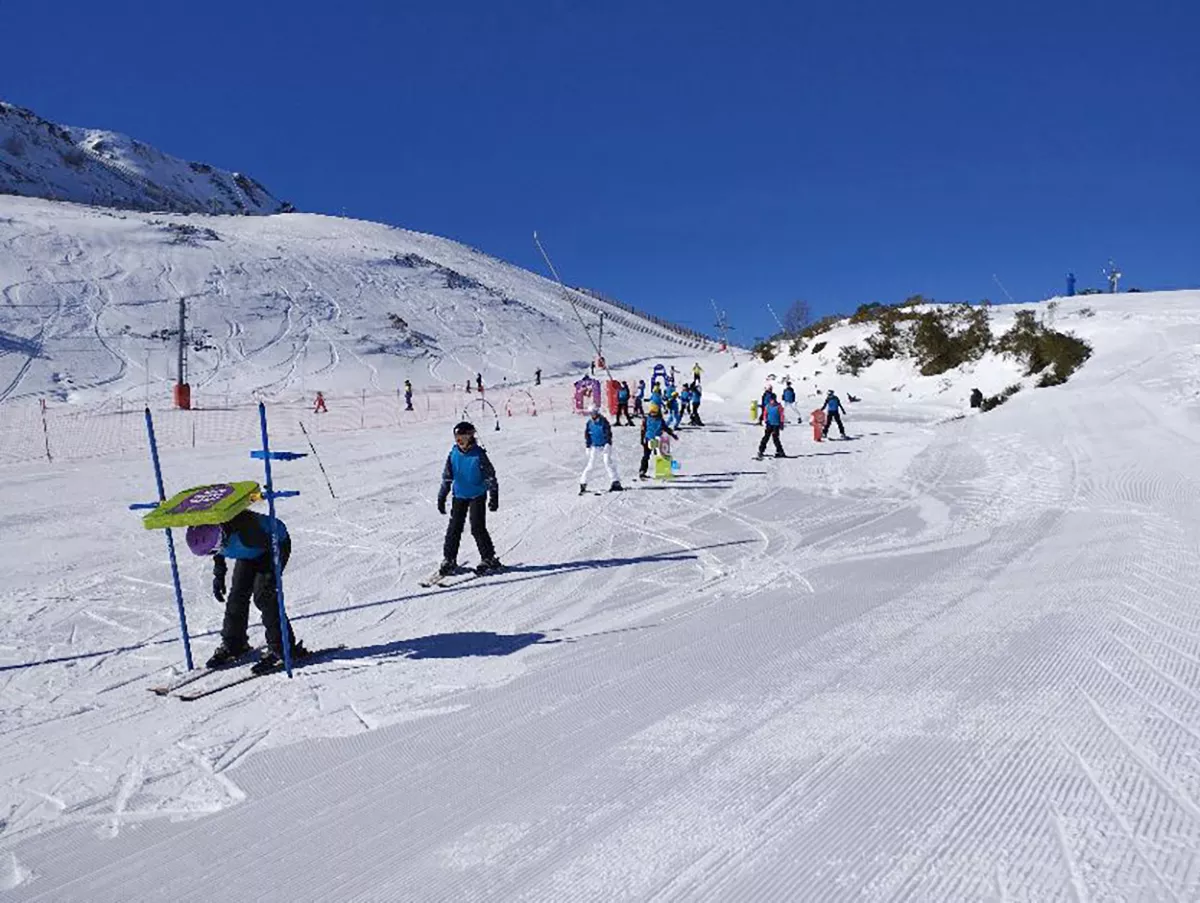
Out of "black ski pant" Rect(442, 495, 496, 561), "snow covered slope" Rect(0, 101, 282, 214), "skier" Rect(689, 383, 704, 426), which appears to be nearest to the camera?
"black ski pant" Rect(442, 495, 496, 561)

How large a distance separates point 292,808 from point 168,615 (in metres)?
4.80

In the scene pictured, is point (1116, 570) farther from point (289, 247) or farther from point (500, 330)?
point (289, 247)

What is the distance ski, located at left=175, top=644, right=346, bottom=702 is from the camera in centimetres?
562

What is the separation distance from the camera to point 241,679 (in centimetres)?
593

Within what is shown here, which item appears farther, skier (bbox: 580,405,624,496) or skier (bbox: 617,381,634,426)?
skier (bbox: 617,381,634,426)

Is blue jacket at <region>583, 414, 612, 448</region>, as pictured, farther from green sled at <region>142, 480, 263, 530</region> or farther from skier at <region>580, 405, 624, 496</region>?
green sled at <region>142, 480, 263, 530</region>

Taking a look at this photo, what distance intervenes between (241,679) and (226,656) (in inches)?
19.4

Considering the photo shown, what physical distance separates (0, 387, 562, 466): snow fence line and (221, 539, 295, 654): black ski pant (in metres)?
18.8

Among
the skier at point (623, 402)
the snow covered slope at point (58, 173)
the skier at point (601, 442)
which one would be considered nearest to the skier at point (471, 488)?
the skier at point (601, 442)

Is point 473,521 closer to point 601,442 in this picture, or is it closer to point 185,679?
point 185,679

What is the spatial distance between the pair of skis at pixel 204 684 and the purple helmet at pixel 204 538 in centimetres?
91

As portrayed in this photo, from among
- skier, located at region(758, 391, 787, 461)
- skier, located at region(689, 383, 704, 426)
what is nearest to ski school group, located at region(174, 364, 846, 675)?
skier, located at region(758, 391, 787, 461)

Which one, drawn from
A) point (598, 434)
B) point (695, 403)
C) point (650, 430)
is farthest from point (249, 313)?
point (598, 434)

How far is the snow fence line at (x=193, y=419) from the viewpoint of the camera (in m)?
24.7
